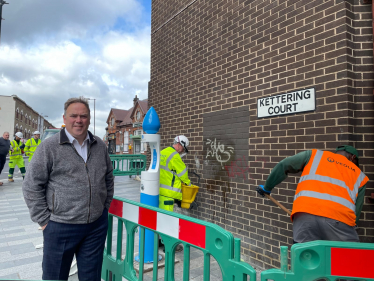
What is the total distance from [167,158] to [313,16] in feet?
8.91

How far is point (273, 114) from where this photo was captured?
382 centimetres

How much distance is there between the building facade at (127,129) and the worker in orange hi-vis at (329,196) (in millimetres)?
36567

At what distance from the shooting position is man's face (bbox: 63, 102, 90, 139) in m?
2.30

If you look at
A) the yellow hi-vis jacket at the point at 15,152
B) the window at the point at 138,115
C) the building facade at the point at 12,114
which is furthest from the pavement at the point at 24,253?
the building facade at the point at 12,114

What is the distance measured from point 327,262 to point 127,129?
1814 inches

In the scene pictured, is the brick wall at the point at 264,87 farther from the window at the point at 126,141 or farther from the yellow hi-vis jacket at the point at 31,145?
the window at the point at 126,141

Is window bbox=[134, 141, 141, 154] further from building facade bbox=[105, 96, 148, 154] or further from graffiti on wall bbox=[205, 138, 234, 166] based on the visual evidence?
graffiti on wall bbox=[205, 138, 234, 166]

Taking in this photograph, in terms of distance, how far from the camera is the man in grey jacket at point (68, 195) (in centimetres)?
215

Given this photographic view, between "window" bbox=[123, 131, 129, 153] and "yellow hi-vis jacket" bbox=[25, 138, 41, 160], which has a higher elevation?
"window" bbox=[123, 131, 129, 153]

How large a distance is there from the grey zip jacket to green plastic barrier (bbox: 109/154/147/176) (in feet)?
35.5

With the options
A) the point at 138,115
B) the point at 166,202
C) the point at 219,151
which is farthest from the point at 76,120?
the point at 138,115

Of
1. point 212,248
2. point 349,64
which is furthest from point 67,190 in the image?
point 349,64

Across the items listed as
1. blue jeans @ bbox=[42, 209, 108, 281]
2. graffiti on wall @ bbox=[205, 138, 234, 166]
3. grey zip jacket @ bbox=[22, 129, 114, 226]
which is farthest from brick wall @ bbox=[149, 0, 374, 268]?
grey zip jacket @ bbox=[22, 129, 114, 226]

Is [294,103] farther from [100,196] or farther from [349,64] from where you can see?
[100,196]
